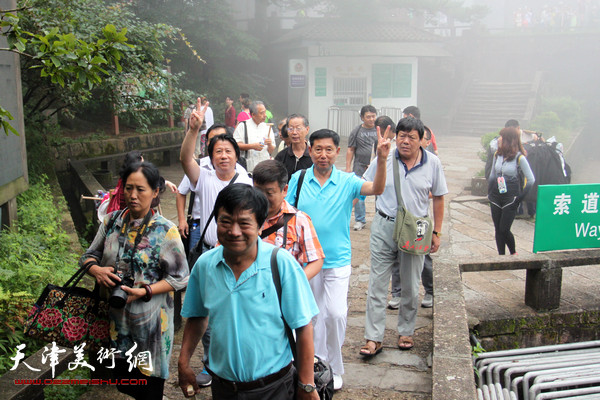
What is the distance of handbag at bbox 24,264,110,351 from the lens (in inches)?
126

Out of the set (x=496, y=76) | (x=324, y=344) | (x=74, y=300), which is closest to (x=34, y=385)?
(x=74, y=300)

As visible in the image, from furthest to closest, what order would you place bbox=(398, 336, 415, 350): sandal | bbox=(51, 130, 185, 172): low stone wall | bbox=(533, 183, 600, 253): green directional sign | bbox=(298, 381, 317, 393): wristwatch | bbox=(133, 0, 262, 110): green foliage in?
bbox=(133, 0, 262, 110): green foliage
bbox=(51, 130, 185, 172): low stone wall
bbox=(533, 183, 600, 253): green directional sign
bbox=(398, 336, 415, 350): sandal
bbox=(298, 381, 317, 393): wristwatch

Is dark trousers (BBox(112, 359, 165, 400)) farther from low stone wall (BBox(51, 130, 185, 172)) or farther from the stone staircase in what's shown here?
the stone staircase

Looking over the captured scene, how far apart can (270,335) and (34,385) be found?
1.51 meters

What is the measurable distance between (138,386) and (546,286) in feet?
14.0

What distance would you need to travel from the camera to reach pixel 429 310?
235 inches

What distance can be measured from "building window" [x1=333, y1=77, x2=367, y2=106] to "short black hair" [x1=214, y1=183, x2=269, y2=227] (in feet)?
64.2

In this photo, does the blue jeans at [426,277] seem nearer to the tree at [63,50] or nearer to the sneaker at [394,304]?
the sneaker at [394,304]

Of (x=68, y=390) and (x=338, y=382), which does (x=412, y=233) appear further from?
(x=68, y=390)

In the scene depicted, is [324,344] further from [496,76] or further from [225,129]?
[496,76]

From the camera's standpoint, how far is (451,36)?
30672 mm

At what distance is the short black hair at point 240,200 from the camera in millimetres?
2527

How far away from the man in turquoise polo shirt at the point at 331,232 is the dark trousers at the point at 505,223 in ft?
10.7

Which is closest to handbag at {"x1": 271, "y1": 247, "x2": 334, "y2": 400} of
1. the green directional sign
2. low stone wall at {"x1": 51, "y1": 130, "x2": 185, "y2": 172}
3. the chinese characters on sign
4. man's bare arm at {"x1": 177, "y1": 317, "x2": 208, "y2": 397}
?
man's bare arm at {"x1": 177, "y1": 317, "x2": 208, "y2": 397}
